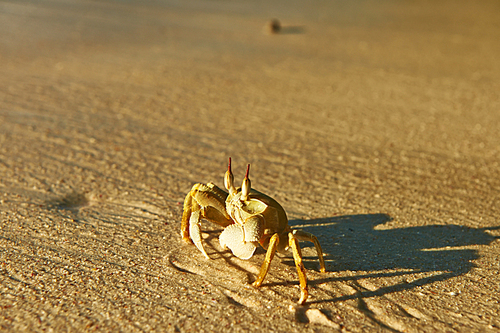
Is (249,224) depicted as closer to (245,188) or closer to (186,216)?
(245,188)

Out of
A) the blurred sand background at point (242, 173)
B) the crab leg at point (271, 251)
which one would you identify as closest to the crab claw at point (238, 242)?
the crab leg at point (271, 251)

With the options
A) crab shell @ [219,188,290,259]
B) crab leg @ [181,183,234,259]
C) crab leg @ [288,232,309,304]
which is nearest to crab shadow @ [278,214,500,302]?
crab leg @ [288,232,309,304]

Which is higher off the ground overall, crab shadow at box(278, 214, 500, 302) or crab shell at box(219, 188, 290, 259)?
crab shell at box(219, 188, 290, 259)

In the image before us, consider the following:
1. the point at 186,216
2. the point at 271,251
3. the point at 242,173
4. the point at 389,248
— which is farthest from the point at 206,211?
the point at 242,173

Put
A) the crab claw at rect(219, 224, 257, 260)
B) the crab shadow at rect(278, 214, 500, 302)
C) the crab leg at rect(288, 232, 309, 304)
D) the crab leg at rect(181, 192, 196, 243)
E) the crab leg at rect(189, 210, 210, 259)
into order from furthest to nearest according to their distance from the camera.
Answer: the crab leg at rect(181, 192, 196, 243)
the crab shadow at rect(278, 214, 500, 302)
the crab leg at rect(189, 210, 210, 259)
the crab claw at rect(219, 224, 257, 260)
the crab leg at rect(288, 232, 309, 304)

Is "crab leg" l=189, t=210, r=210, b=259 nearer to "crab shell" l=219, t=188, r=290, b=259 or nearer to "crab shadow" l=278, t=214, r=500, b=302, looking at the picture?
"crab shell" l=219, t=188, r=290, b=259

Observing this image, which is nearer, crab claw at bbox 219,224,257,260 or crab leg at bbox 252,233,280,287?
crab leg at bbox 252,233,280,287

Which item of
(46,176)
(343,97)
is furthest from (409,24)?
A: (46,176)
